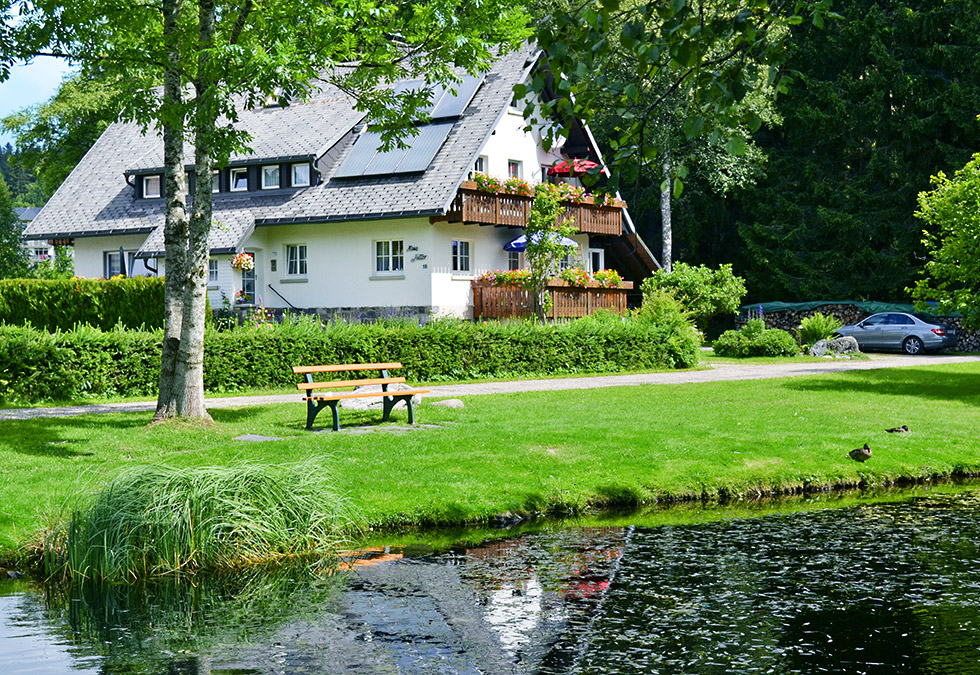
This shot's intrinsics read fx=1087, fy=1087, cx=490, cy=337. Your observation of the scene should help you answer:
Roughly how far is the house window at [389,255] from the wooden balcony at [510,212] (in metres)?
2.23

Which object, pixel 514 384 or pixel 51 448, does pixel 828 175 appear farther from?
pixel 51 448

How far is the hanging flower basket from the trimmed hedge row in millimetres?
9936

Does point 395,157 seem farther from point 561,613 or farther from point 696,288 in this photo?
point 561,613

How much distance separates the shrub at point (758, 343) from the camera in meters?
37.3

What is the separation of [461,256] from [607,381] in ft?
36.2

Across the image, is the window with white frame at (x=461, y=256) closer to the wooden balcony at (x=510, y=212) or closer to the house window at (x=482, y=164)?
the wooden balcony at (x=510, y=212)

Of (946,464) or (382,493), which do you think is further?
(946,464)

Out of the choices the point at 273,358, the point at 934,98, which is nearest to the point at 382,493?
the point at 273,358

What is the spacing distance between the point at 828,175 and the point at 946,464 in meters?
37.9

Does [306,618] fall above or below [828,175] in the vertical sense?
below

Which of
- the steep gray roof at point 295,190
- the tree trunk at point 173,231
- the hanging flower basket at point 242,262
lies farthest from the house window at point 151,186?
the tree trunk at point 173,231

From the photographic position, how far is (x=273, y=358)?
79.9 feet

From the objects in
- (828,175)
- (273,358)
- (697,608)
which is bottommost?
(697,608)

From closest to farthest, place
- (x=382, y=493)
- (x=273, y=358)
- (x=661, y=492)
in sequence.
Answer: (x=382, y=493), (x=661, y=492), (x=273, y=358)
